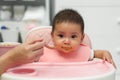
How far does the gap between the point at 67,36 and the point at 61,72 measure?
0.20 meters

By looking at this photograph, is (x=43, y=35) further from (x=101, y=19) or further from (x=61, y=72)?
(x=101, y=19)

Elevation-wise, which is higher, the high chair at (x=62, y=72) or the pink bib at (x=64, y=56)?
the high chair at (x=62, y=72)

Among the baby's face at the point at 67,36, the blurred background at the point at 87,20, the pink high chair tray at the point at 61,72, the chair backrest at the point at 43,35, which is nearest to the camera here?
the pink high chair tray at the point at 61,72

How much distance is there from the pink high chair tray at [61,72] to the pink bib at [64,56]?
6.6 inches

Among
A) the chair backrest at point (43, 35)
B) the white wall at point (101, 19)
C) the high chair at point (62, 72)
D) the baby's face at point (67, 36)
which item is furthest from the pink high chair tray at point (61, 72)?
the white wall at point (101, 19)

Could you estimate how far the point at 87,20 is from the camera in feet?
6.54

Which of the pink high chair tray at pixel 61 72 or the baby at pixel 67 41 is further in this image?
the baby at pixel 67 41

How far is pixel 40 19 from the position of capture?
2.02 metres

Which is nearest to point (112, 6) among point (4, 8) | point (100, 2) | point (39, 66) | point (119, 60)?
point (100, 2)

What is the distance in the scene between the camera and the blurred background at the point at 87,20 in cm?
198

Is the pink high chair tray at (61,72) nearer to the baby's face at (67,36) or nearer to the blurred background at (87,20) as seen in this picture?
the baby's face at (67,36)

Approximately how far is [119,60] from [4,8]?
94 cm

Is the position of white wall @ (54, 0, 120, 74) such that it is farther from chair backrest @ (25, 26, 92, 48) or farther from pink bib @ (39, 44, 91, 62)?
pink bib @ (39, 44, 91, 62)

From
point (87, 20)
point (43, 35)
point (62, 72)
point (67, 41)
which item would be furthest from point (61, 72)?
point (87, 20)
